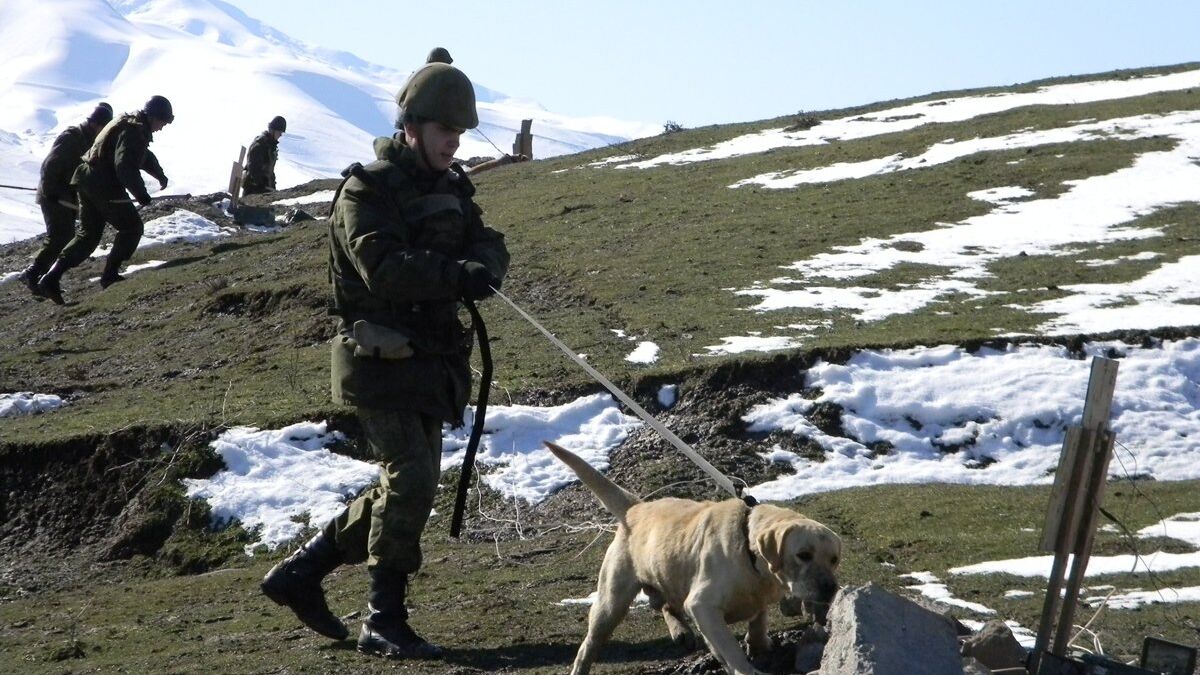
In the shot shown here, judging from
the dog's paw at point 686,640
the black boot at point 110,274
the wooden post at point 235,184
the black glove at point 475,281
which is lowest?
the black boot at point 110,274

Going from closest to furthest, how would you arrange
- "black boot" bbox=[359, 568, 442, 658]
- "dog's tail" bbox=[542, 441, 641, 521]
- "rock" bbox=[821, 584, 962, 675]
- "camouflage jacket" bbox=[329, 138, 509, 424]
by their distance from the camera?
"rock" bbox=[821, 584, 962, 675], "dog's tail" bbox=[542, 441, 641, 521], "camouflage jacket" bbox=[329, 138, 509, 424], "black boot" bbox=[359, 568, 442, 658]

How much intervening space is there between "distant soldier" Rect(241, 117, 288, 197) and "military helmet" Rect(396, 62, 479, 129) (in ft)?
75.2

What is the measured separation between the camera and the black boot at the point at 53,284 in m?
19.1

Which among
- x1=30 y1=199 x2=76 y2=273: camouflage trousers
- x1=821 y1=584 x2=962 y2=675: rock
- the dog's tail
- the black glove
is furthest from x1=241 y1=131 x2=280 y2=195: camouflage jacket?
x1=821 y1=584 x2=962 y2=675: rock

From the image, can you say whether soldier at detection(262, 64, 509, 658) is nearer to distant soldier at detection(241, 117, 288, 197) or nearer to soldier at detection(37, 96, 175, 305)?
soldier at detection(37, 96, 175, 305)

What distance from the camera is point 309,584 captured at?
22.0 feet

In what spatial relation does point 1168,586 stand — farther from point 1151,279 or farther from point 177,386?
point 177,386

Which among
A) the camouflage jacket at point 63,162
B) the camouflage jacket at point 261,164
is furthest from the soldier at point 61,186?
the camouflage jacket at point 261,164

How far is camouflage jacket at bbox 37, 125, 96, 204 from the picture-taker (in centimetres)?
1953

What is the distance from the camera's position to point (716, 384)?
1142 centimetres

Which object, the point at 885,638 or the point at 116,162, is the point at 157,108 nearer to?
the point at 116,162

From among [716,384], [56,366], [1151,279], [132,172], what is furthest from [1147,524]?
[132,172]

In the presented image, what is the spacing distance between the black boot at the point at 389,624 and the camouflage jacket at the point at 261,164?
23.8 meters

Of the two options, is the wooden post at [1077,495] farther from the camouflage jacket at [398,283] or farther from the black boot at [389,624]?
the black boot at [389,624]
